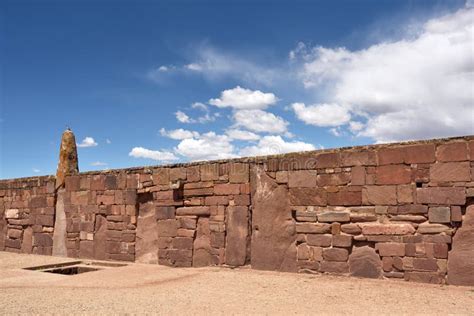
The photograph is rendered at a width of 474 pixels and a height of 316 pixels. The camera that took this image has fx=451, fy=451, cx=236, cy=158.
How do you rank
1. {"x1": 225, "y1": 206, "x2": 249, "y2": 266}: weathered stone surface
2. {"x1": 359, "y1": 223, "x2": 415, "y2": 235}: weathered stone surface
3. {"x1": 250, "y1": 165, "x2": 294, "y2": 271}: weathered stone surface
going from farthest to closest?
{"x1": 225, "y1": 206, "x2": 249, "y2": 266}: weathered stone surface
{"x1": 250, "y1": 165, "x2": 294, "y2": 271}: weathered stone surface
{"x1": 359, "y1": 223, "x2": 415, "y2": 235}: weathered stone surface

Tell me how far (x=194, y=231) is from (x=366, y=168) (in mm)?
4020

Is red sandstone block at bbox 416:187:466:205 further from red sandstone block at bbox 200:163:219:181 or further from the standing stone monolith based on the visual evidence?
the standing stone monolith

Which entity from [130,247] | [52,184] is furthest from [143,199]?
[52,184]

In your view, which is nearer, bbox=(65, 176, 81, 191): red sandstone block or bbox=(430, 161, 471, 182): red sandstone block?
bbox=(430, 161, 471, 182): red sandstone block

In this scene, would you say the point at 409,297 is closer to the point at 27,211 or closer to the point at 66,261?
the point at 66,261

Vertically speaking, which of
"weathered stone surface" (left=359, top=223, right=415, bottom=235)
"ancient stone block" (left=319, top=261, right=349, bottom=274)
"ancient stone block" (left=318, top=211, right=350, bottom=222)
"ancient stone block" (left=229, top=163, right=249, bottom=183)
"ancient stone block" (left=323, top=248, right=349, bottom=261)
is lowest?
"ancient stone block" (left=319, top=261, right=349, bottom=274)

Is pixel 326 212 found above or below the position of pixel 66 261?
above

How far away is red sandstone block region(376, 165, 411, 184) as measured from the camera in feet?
24.6

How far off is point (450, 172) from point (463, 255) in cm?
130

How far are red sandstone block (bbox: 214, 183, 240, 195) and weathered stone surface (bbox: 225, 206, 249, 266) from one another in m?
0.33

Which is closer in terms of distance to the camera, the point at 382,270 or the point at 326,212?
the point at 382,270

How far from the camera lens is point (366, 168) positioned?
7.87m

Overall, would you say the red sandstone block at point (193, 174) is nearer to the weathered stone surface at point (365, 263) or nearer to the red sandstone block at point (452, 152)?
the weathered stone surface at point (365, 263)

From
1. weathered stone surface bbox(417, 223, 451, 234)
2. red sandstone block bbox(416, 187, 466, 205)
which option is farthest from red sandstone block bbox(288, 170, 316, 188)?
weathered stone surface bbox(417, 223, 451, 234)
